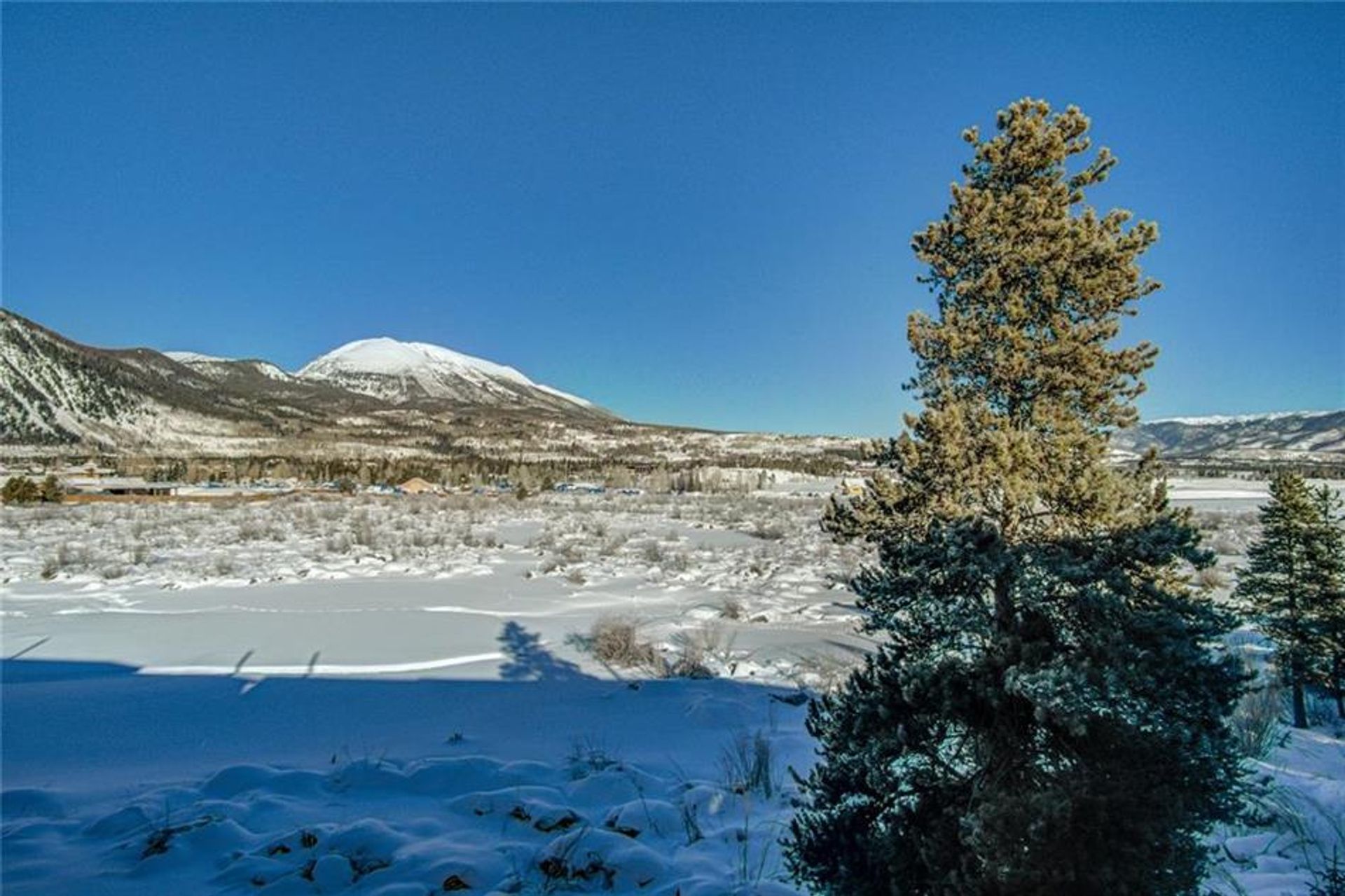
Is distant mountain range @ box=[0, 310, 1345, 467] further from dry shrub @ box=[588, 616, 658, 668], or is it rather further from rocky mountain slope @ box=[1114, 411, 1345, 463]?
dry shrub @ box=[588, 616, 658, 668]

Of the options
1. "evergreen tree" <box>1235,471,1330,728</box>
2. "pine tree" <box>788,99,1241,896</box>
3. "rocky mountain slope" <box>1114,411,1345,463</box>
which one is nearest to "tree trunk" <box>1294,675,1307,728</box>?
"evergreen tree" <box>1235,471,1330,728</box>

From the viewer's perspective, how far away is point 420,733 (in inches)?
244

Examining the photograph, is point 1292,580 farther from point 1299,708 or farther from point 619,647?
point 619,647

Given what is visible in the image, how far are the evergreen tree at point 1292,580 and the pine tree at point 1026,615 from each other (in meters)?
6.94

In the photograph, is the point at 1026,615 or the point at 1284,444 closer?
the point at 1026,615

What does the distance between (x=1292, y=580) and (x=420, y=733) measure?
11047 mm

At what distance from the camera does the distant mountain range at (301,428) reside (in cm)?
10050

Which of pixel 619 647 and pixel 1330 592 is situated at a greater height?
pixel 1330 592

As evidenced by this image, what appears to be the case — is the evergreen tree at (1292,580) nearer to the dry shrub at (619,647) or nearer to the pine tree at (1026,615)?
the pine tree at (1026,615)

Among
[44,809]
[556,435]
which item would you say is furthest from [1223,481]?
[556,435]

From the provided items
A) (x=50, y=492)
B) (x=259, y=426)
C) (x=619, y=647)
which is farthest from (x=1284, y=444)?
(x=259, y=426)

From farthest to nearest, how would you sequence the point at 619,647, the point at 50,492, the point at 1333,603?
1. the point at 50,492
2. the point at 619,647
3. the point at 1333,603

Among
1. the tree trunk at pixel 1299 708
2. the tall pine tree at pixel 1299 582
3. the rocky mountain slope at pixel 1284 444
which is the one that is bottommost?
the tree trunk at pixel 1299 708

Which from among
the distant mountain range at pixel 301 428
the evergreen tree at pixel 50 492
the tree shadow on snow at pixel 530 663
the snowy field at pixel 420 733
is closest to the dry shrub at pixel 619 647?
the snowy field at pixel 420 733
